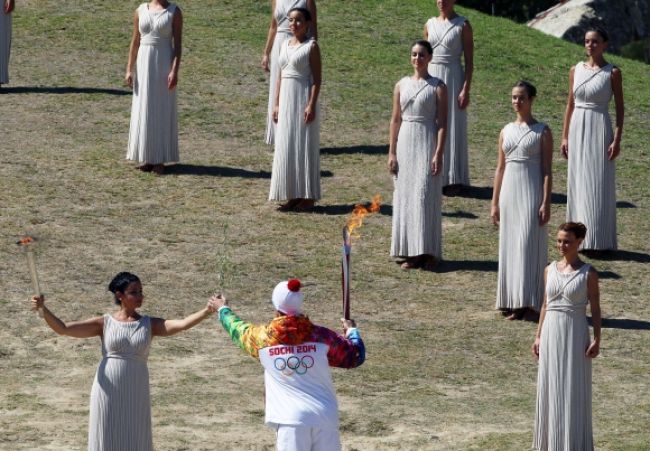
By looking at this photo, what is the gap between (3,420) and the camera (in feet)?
42.3

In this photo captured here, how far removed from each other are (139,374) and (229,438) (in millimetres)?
1522

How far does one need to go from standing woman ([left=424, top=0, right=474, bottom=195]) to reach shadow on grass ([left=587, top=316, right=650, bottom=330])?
12.0 feet

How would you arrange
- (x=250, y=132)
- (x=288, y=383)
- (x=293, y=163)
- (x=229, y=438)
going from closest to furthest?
(x=288, y=383) → (x=229, y=438) → (x=293, y=163) → (x=250, y=132)

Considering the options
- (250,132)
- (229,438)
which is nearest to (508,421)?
(229,438)

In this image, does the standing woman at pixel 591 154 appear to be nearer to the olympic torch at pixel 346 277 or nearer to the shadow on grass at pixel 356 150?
the shadow on grass at pixel 356 150

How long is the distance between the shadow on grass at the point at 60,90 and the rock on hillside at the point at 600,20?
29.0ft

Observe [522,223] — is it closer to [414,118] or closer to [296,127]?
[414,118]

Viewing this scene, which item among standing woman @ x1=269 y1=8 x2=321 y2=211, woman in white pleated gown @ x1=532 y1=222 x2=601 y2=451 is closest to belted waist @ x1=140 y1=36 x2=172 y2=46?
standing woman @ x1=269 y1=8 x2=321 y2=211

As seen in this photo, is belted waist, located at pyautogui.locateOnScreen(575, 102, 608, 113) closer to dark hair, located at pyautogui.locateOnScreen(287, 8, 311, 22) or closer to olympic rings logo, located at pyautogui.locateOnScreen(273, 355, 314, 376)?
dark hair, located at pyautogui.locateOnScreen(287, 8, 311, 22)

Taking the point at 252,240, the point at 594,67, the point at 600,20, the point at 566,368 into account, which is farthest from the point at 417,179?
the point at 600,20

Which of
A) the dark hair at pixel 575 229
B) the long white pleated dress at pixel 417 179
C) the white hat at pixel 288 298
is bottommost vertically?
the white hat at pixel 288 298


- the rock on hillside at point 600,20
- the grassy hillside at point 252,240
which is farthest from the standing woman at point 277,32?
the rock on hillside at point 600,20

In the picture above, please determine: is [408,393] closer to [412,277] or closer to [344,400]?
[344,400]

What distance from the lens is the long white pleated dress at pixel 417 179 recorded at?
16594 millimetres
